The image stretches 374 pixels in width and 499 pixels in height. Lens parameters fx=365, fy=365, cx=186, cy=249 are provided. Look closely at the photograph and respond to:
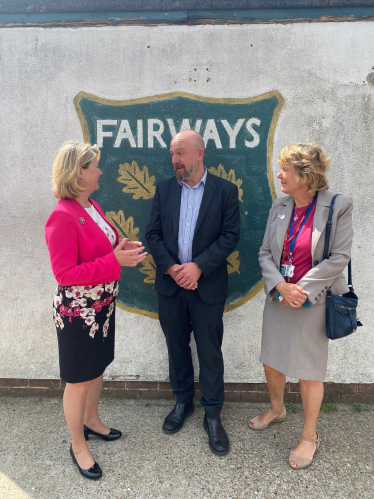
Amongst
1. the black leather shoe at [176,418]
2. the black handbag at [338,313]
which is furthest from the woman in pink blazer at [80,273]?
the black handbag at [338,313]

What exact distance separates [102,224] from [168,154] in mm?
984

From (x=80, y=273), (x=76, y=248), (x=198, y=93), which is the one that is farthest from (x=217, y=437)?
(x=198, y=93)

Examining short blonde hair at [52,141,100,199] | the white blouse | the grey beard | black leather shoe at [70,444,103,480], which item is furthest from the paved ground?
the grey beard

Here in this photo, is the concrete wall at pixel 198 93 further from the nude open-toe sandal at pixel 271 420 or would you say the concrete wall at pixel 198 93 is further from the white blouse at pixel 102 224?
the white blouse at pixel 102 224

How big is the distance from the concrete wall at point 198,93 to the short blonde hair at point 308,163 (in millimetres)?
689

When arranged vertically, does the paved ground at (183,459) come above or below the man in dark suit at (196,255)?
below

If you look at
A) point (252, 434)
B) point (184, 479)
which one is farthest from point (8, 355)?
point (252, 434)

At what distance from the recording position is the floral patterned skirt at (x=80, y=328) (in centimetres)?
215

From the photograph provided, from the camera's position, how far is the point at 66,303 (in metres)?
2.15

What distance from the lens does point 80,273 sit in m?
2.03

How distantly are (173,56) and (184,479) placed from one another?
9.89ft

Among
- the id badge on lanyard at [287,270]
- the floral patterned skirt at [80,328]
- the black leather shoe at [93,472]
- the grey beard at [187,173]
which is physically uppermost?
the grey beard at [187,173]

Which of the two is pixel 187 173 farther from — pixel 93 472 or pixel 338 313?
pixel 93 472

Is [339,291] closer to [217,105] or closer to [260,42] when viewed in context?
[217,105]
